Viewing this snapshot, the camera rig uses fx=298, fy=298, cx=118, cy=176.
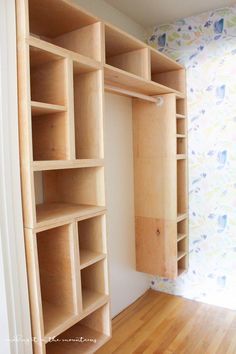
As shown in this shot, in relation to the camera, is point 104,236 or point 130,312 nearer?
point 104,236

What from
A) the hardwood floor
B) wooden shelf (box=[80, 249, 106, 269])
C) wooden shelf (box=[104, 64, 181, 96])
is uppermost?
wooden shelf (box=[104, 64, 181, 96])

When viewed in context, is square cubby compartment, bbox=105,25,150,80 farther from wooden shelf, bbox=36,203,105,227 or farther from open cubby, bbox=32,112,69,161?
wooden shelf, bbox=36,203,105,227

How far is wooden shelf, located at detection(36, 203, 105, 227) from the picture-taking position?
55.5 inches

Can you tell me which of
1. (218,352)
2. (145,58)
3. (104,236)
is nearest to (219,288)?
(218,352)

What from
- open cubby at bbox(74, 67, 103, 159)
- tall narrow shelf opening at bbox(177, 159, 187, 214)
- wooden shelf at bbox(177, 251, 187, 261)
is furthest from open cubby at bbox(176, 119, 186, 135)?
open cubby at bbox(74, 67, 103, 159)

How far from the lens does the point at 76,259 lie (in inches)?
59.5

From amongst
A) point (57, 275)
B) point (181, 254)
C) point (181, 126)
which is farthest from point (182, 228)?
point (57, 275)

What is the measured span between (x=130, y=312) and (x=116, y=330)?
296 millimetres

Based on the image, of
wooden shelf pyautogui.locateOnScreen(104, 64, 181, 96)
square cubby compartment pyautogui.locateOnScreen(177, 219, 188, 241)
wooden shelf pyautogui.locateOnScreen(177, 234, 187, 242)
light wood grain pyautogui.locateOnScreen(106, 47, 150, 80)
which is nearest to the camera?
wooden shelf pyautogui.locateOnScreen(104, 64, 181, 96)

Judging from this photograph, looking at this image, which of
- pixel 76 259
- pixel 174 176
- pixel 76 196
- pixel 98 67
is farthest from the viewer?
pixel 174 176

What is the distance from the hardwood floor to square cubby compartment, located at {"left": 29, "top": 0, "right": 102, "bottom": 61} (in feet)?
6.58

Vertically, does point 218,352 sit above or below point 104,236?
below

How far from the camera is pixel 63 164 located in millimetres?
1461

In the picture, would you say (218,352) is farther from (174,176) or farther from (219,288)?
(174,176)
